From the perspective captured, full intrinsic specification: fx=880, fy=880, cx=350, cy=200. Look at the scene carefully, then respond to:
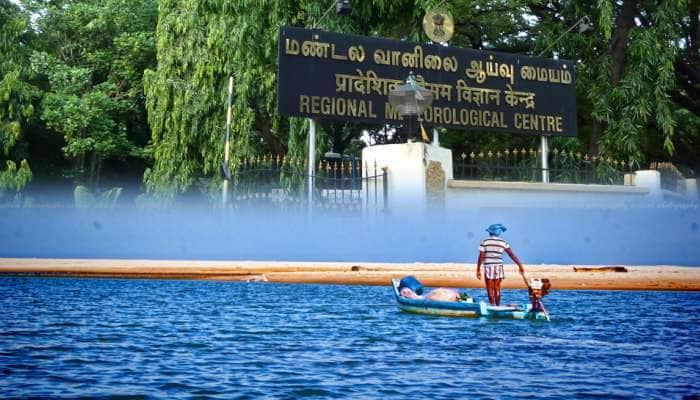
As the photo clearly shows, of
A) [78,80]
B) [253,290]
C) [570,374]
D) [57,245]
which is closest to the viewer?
[570,374]

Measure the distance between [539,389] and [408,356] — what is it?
2.21 m

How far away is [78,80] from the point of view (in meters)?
32.4

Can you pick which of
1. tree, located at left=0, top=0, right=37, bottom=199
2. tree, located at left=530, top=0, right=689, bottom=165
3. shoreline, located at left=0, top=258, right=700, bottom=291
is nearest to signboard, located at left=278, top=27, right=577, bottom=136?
tree, located at left=530, top=0, right=689, bottom=165

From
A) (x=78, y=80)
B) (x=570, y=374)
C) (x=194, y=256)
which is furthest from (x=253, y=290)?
(x=78, y=80)

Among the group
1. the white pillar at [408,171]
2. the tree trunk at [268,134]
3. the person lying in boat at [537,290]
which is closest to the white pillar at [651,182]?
the white pillar at [408,171]

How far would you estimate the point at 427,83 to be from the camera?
72.2 feet

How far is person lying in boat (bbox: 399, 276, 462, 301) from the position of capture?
575 inches

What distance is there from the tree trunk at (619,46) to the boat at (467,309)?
577 inches

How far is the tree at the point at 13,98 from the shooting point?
3009 centimetres

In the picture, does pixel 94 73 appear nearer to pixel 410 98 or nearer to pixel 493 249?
pixel 410 98

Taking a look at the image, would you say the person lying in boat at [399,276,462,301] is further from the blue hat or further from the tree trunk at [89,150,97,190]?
the tree trunk at [89,150,97,190]

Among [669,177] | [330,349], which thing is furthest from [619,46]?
[330,349]

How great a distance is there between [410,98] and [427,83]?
185cm

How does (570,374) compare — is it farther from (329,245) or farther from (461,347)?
(329,245)
